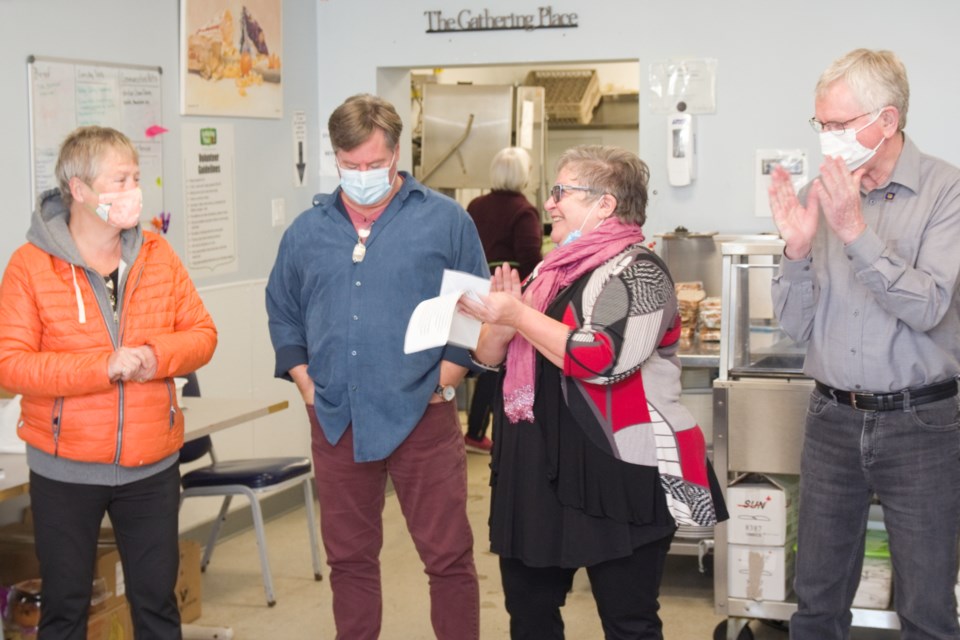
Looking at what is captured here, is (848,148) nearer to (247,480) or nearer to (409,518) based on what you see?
(409,518)

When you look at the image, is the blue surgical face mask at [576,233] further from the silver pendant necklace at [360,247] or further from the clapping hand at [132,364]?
the clapping hand at [132,364]

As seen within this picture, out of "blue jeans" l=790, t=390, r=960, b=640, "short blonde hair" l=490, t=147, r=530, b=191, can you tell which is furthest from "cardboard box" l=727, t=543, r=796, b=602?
"short blonde hair" l=490, t=147, r=530, b=191

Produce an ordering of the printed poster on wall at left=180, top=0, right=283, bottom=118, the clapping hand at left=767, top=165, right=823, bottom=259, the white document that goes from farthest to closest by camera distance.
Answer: the printed poster on wall at left=180, top=0, right=283, bottom=118, the clapping hand at left=767, top=165, right=823, bottom=259, the white document

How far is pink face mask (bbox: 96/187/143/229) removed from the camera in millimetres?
2764

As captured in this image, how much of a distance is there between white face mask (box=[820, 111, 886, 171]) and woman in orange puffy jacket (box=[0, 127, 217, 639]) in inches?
60.4

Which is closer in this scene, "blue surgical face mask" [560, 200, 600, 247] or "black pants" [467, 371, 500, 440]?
"blue surgical face mask" [560, 200, 600, 247]

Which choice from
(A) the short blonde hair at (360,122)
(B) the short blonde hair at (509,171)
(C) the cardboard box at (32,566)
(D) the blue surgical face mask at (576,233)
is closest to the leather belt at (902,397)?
(D) the blue surgical face mask at (576,233)

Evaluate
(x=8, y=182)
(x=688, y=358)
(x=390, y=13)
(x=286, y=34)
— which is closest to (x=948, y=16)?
(x=688, y=358)

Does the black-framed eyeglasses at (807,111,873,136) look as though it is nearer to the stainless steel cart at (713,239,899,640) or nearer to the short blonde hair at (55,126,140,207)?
the stainless steel cart at (713,239,899,640)

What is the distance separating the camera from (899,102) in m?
2.50

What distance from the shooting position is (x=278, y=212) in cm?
512

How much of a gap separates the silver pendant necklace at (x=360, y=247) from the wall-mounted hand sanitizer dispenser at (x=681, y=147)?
92.0 inches

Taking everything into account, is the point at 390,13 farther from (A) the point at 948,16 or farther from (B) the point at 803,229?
(B) the point at 803,229

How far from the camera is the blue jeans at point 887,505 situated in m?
2.56
